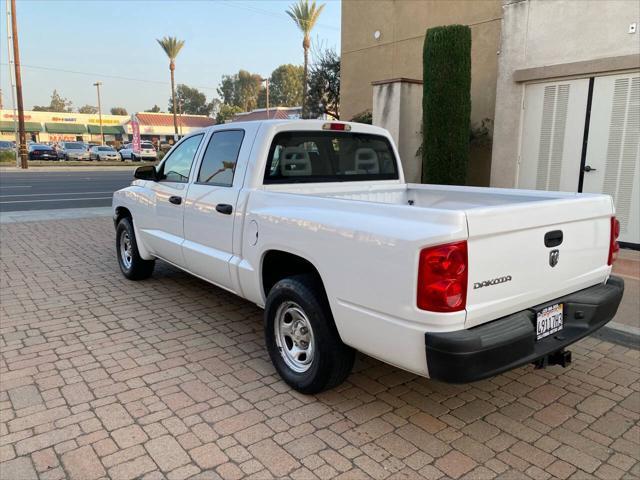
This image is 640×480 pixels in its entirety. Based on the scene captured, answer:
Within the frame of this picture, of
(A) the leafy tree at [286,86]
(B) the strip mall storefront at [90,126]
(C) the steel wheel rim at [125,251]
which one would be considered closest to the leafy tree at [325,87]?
(C) the steel wheel rim at [125,251]

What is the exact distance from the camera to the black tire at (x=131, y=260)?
6.20 meters

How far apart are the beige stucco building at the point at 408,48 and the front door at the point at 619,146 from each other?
2.94 metres

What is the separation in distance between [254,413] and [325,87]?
16.3 m

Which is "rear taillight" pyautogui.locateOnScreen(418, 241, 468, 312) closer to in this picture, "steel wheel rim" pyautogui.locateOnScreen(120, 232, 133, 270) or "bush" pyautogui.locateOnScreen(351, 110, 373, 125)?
"steel wheel rim" pyautogui.locateOnScreen(120, 232, 133, 270)

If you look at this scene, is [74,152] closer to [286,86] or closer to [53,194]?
[53,194]

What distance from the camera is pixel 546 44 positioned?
26.9 feet

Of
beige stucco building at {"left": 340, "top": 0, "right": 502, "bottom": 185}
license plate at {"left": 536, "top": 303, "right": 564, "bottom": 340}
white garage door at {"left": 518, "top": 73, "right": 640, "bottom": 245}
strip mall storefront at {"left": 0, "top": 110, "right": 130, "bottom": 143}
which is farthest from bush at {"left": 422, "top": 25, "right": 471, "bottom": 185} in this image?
strip mall storefront at {"left": 0, "top": 110, "right": 130, "bottom": 143}

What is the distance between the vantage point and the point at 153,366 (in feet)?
13.3

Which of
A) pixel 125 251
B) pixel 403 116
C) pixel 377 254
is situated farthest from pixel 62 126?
pixel 377 254

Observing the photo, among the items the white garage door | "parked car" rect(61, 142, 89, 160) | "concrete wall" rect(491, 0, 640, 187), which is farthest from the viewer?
"parked car" rect(61, 142, 89, 160)

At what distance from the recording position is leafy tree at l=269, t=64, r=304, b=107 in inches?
3319

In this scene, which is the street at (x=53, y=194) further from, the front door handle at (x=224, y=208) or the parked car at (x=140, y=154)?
the parked car at (x=140, y=154)

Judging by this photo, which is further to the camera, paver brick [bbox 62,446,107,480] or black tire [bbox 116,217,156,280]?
black tire [bbox 116,217,156,280]

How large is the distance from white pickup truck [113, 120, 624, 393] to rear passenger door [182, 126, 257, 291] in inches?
0.7
